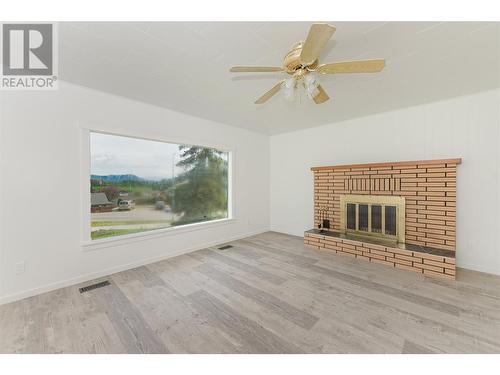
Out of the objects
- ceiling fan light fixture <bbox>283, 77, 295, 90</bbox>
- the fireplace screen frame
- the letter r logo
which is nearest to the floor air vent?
the letter r logo

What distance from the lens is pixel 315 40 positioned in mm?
1209

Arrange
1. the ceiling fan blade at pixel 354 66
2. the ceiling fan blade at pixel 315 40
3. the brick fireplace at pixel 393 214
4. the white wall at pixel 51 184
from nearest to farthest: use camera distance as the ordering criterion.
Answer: the ceiling fan blade at pixel 315 40 → the ceiling fan blade at pixel 354 66 → the white wall at pixel 51 184 → the brick fireplace at pixel 393 214

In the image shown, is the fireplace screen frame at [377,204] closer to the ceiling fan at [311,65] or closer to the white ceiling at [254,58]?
the white ceiling at [254,58]

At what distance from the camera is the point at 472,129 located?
9.12 ft

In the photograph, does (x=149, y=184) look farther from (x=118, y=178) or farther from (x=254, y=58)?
(x=254, y=58)

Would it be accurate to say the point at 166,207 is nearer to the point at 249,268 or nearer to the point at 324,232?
the point at 249,268

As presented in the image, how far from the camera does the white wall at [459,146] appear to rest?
267 cm

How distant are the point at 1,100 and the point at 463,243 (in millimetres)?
6189

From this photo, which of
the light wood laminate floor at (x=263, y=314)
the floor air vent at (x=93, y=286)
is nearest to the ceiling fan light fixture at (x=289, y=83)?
the light wood laminate floor at (x=263, y=314)

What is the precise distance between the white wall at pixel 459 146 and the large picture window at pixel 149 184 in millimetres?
2569

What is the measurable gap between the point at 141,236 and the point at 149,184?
0.86 meters

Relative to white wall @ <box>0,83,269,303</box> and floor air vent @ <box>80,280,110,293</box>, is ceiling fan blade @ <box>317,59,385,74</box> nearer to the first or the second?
white wall @ <box>0,83,269,303</box>
